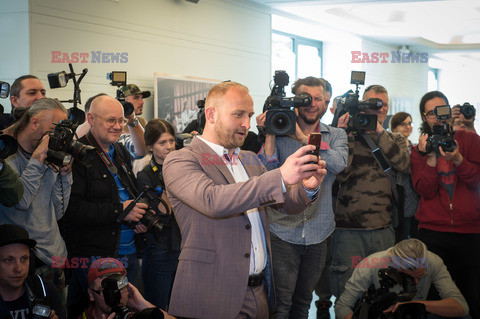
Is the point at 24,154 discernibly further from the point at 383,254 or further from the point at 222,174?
the point at 383,254

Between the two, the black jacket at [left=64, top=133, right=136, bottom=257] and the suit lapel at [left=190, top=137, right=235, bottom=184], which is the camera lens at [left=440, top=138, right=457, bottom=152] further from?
the black jacket at [left=64, top=133, right=136, bottom=257]

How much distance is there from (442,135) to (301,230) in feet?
3.73

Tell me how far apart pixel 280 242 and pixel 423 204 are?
1187 mm

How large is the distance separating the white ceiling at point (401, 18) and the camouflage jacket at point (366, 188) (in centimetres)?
406

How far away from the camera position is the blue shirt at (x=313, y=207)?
2.92 metres

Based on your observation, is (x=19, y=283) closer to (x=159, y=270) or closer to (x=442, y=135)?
(x=159, y=270)

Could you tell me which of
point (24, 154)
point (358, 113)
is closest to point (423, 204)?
point (358, 113)

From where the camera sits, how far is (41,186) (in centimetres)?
264

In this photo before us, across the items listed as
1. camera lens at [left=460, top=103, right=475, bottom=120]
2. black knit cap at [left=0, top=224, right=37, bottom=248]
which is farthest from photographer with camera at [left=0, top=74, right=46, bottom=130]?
camera lens at [left=460, top=103, right=475, bottom=120]

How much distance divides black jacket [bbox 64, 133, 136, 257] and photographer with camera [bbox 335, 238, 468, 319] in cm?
139

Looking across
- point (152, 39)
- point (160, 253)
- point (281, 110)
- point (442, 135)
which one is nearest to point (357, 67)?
point (152, 39)

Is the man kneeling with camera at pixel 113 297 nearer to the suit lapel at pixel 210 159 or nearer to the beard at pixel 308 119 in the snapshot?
the suit lapel at pixel 210 159

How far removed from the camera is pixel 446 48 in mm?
11711

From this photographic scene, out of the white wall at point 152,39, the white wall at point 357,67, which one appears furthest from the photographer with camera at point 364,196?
the white wall at point 357,67
